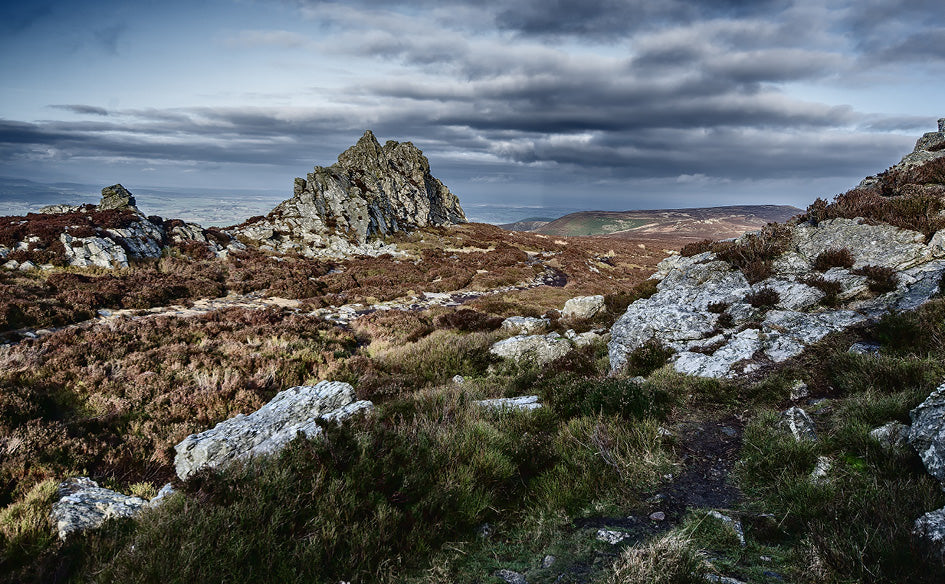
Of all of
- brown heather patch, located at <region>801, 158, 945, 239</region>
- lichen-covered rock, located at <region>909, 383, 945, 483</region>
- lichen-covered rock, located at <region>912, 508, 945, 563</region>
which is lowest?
lichen-covered rock, located at <region>912, 508, 945, 563</region>

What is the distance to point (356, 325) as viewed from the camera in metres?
19.1

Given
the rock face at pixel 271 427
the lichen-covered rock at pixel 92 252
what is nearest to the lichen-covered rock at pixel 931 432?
the rock face at pixel 271 427

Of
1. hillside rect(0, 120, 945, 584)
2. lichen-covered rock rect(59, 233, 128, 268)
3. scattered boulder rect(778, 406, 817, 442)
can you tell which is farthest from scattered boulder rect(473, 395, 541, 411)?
lichen-covered rock rect(59, 233, 128, 268)

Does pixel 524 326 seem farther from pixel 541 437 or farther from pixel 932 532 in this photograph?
Result: pixel 932 532

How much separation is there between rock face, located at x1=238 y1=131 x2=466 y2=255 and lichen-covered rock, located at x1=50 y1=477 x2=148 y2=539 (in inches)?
1388

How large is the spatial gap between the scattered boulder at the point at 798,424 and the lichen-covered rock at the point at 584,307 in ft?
34.7

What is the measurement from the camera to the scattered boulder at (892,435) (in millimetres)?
4177

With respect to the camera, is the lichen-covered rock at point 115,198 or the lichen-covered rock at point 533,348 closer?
the lichen-covered rock at point 533,348

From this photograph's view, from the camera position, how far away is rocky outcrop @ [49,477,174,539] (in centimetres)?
461

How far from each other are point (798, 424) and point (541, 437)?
3419 millimetres

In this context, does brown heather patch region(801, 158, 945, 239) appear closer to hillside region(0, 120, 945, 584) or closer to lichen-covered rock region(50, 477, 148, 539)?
hillside region(0, 120, 945, 584)

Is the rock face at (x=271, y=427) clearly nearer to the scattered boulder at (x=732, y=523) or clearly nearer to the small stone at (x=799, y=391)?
the scattered boulder at (x=732, y=523)

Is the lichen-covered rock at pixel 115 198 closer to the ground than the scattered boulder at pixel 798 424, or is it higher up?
higher up

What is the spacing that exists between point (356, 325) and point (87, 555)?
15.1 metres
